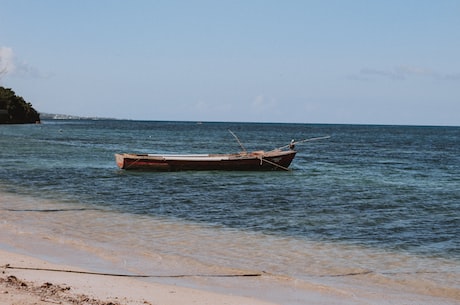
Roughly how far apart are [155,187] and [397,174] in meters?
15.9

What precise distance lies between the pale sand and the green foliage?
12456 centimetres

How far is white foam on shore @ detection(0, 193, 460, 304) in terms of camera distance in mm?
9141

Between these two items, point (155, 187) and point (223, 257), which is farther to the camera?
point (155, 187)

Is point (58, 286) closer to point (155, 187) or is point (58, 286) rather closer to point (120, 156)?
point (155, 187)

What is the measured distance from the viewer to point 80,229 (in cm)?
1455

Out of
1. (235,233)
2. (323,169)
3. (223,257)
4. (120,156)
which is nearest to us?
(223,257)

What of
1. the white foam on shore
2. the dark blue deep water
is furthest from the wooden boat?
the white foam on shore

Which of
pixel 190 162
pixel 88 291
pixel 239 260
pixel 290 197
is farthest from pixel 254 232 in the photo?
pixel 190 162

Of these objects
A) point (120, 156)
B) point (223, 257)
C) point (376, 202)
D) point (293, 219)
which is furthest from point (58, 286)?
point (120, 156)

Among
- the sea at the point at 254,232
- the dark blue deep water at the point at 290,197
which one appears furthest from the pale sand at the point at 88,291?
the dark blue deep water at the point at 290,197

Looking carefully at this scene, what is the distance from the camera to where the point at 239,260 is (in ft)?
37.3

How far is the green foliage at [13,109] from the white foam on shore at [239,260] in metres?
119

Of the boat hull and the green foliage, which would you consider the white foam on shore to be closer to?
the boat hull

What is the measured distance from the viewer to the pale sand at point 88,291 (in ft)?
22.9
